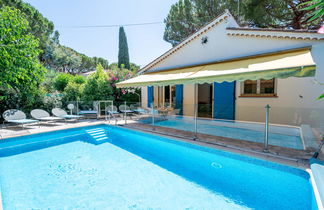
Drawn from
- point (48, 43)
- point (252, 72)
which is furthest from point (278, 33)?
point (48, 43)

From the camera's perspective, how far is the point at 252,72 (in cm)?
791

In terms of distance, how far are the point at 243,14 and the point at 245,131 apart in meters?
17.2

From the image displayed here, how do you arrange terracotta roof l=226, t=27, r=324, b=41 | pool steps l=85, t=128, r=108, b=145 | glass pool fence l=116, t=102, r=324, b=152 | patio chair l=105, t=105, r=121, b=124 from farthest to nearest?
patio chair l=105, t=105, r=121, b=124 → pool steps l=85, t=128, r=108, b=145 → terracotta roof l=226, t=27, r=324, b=41 → glass pool fence l=116, t=102, r=324, b=152

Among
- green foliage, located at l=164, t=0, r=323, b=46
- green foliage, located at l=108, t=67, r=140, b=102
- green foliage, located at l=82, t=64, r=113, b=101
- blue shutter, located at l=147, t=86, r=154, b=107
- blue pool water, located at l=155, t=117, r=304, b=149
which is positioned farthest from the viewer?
green foliage, located at l=108, t=67, r=140, b=102

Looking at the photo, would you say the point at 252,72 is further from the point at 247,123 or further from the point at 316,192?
the point at 316,192

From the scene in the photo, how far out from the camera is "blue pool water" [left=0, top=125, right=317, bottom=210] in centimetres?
553

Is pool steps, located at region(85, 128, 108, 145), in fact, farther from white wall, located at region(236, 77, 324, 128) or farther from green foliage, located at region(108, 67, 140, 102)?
white wall, located at region(236, 77, 324, 128)

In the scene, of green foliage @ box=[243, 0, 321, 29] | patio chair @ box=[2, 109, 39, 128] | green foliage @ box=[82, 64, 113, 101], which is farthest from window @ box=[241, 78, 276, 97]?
patio chair @ box=[2, 109, 39, 128]

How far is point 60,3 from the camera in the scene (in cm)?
2470

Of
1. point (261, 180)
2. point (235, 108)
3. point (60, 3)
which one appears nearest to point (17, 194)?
point (261, 180)

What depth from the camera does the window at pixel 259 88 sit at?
11.7 m

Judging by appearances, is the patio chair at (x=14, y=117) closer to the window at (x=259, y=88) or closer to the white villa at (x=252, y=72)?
the white villa at (x=252, y=72)

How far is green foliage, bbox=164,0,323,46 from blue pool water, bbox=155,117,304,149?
40.8 ft

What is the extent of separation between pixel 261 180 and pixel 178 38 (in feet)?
90.8
